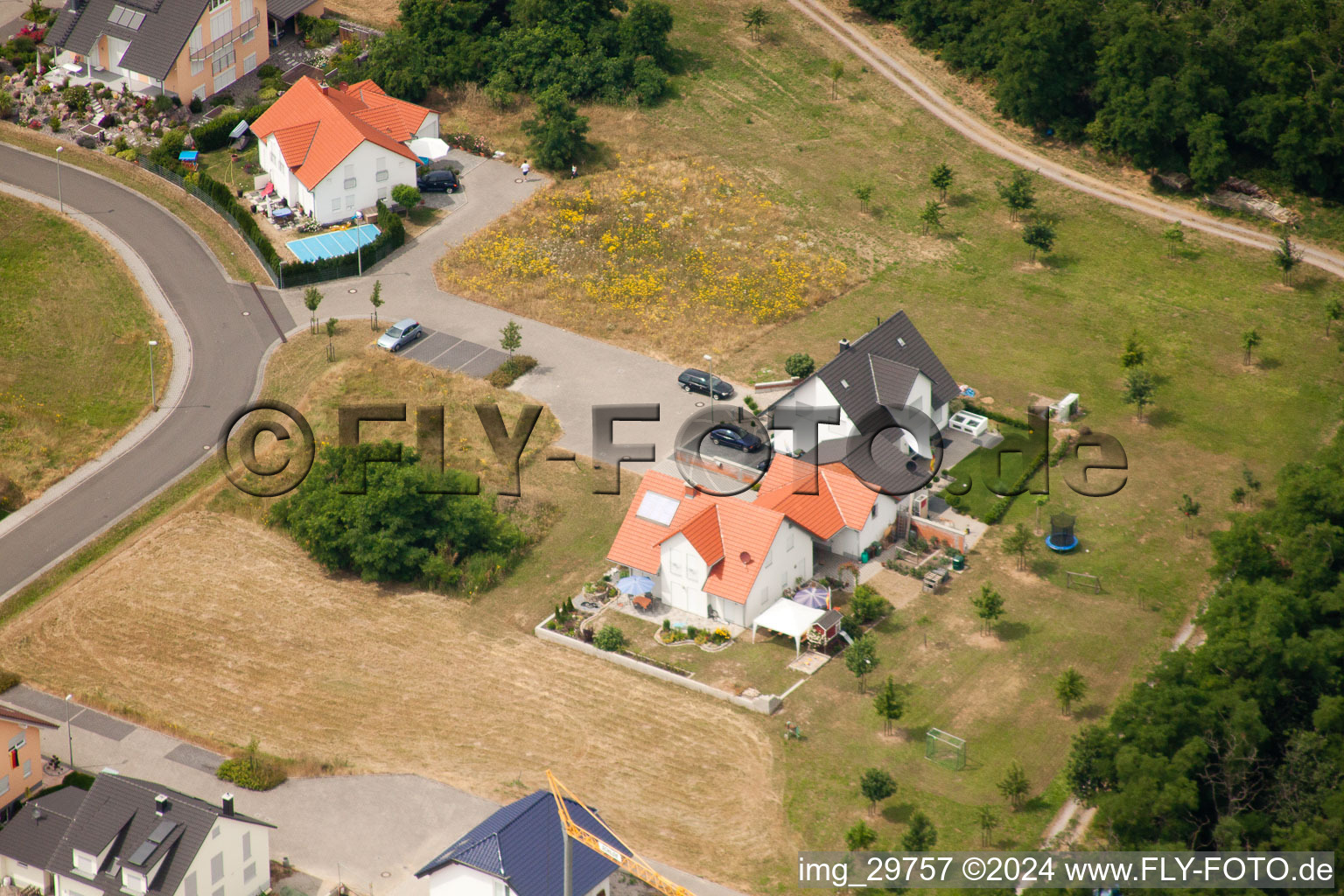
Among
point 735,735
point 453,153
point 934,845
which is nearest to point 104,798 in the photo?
point 735,735

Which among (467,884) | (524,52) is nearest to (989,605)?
(467,884)

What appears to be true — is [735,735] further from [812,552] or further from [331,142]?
[331,142]

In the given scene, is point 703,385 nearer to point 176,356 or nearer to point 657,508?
point 657,508

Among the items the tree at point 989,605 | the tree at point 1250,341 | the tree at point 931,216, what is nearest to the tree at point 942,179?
the tree at point 931,216

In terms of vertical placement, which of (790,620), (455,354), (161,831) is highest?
(455,354)

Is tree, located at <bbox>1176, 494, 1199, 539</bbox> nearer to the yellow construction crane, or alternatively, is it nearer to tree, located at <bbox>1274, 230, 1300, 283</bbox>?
tree, located at <bbox>1274, 230, 1300, 283</bbox>

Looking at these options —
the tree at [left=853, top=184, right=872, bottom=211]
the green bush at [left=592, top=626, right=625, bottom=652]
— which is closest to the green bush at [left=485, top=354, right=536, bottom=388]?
the green bush at [left=592, top=626, right=625, bottom=652]
